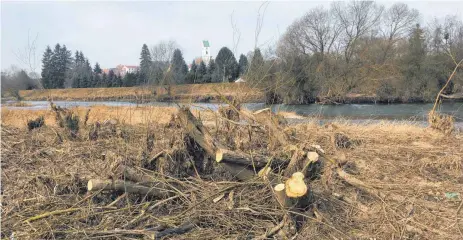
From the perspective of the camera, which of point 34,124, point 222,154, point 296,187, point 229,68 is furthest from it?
point 34,124

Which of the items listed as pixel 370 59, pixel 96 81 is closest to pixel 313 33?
pixel 370 59

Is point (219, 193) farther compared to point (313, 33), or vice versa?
point (313, 33)

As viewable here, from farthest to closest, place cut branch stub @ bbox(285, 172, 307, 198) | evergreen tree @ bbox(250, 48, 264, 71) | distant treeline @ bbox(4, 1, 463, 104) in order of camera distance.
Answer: distant treeline @ bbox(4, 1, 463, 104) → evergreen tree @ bbox(250, 48, 264, 71) → cut branch stub @ bbox(285, 172, 307, 198)

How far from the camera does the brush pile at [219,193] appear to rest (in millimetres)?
3135

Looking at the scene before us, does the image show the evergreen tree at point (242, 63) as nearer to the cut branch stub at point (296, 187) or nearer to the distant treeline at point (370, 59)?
the cut branch stub at point (296, 187)

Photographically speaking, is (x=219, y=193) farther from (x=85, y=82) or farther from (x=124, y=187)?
(x=85, y=82)

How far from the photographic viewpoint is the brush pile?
313cm

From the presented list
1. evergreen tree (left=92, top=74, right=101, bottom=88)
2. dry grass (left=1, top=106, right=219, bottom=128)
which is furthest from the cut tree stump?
evergreen tree (left=92, top=74, right=101, bottom=88)

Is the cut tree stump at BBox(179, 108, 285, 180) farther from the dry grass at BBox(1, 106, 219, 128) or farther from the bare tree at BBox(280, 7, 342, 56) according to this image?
the bare tree at BBox(280, 7, 342, 56)

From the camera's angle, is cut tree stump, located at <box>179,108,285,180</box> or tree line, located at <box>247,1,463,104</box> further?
tree line, located at <box>247,1,463,104</box>

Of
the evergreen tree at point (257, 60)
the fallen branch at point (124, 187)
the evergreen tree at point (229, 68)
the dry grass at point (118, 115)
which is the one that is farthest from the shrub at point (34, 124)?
the evergreen tree at point (257, 60)

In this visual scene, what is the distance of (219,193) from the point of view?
3559 millimetres

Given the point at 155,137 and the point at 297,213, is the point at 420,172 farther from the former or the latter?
the point at 155,137

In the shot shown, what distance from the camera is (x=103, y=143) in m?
5.77
